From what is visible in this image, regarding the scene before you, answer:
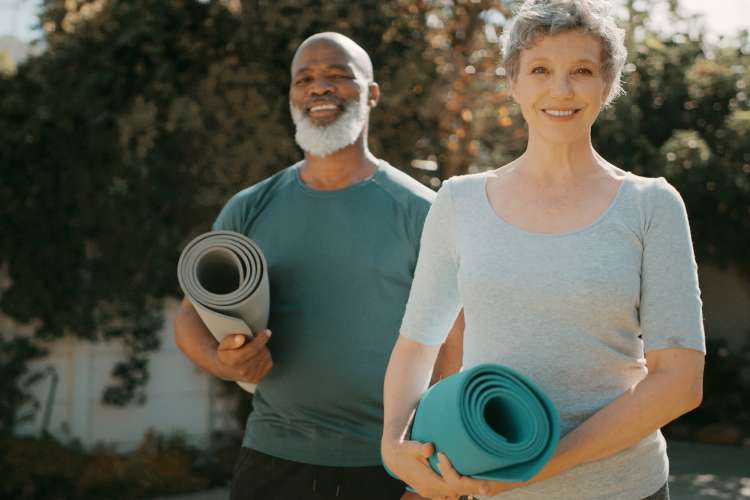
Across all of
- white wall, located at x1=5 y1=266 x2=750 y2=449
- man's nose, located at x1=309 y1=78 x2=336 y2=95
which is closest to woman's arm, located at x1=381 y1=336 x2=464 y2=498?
man's nose, located at x1=309 y1=78 x2=336 y2=95

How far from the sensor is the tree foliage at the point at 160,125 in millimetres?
6855

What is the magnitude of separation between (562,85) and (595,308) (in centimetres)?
41

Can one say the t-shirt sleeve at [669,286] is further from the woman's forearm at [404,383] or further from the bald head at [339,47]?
the bald head at [339,47]

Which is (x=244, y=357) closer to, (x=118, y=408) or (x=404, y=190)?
(x=404, y=190)

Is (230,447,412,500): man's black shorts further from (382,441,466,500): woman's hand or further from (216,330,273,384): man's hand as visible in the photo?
(382,441,466,500): woman's hand

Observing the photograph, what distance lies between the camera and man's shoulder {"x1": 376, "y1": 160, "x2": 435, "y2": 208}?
273 cm

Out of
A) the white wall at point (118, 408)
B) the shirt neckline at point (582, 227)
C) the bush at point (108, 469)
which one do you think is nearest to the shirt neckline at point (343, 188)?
the shirt neckline at point (582, 227)

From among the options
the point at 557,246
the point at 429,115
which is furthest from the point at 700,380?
the point at 429,115

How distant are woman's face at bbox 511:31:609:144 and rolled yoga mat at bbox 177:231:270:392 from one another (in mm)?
937

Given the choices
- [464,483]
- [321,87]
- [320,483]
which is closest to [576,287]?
[464,483]

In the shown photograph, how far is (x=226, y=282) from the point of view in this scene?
252 centimetres

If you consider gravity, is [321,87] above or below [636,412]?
above

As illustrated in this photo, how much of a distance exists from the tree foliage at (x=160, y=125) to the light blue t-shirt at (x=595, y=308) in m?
5.13

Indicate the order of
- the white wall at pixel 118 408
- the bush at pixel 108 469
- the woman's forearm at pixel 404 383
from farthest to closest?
the white wall at pixel 118 408
the bush at pixel 108 469
the woman's forearm at pixel 404 383
